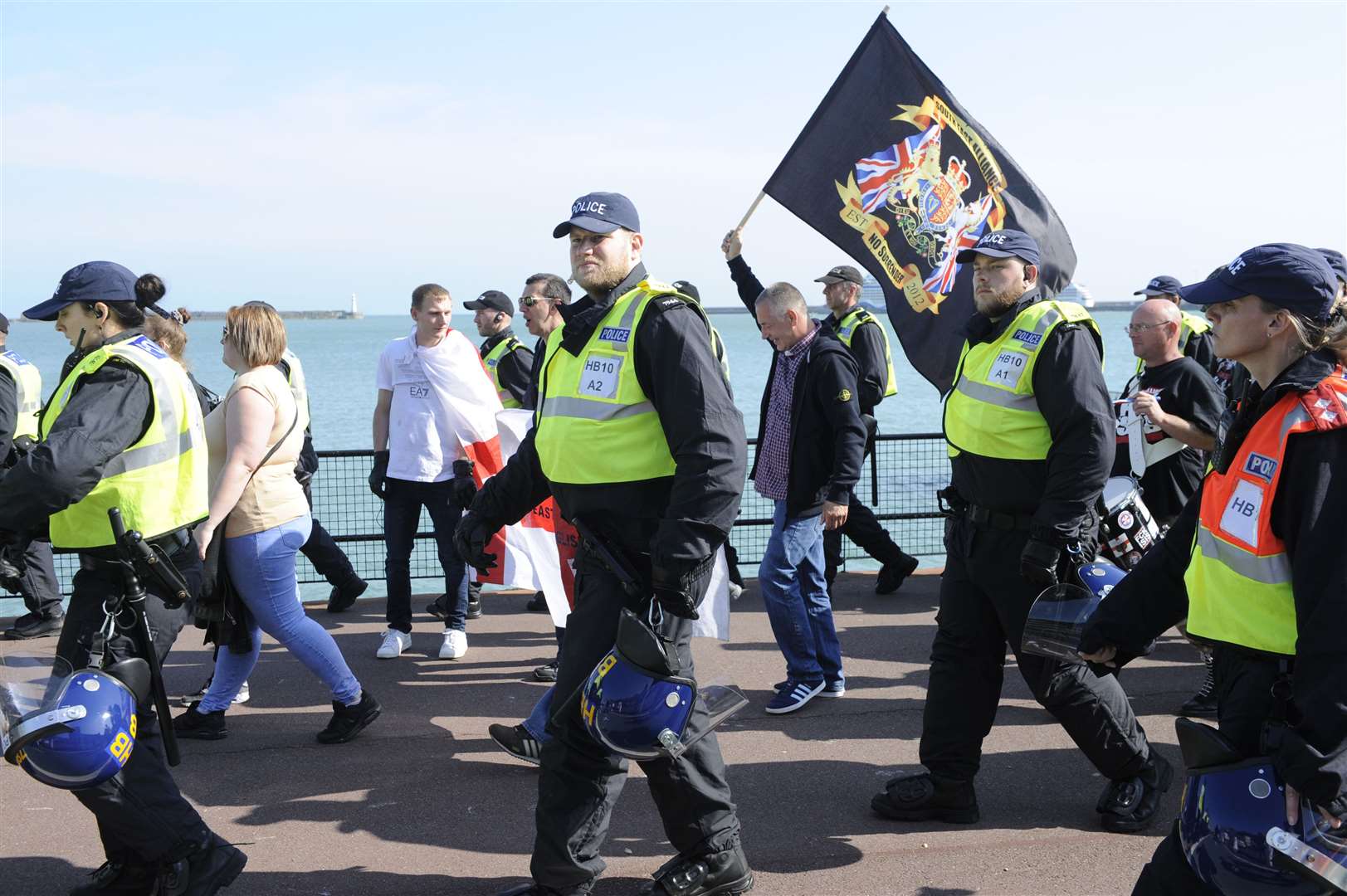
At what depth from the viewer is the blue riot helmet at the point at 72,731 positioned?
3.49 meters

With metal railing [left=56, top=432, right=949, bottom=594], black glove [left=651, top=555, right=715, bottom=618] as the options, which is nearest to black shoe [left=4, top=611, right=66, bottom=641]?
metal railing [left=56, top=432, right=949, bottom=594]

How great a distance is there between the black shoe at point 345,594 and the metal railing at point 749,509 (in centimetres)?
88

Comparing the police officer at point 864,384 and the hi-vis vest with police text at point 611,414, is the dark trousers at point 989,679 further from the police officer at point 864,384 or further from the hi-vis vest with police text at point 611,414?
the police officer at point 864,384

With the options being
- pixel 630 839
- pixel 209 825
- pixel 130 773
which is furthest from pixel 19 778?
pixel 630 839

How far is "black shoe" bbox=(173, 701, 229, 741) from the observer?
5.64m

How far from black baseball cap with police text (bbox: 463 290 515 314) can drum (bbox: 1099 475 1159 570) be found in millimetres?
4528

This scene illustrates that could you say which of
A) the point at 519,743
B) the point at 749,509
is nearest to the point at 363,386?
the point at 749,509

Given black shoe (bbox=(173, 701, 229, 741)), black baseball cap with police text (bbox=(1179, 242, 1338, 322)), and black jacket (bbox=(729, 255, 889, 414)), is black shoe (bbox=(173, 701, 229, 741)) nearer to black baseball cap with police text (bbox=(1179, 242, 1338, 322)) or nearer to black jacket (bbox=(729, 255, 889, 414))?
black jacket (bbox=(729, 255, 889, 414))

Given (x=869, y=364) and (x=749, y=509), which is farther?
(x=749, y=509)

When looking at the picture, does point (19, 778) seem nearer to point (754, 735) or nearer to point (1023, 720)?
point (754, 735)

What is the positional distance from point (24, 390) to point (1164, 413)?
7132mm

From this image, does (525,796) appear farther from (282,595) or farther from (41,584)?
(41,584)

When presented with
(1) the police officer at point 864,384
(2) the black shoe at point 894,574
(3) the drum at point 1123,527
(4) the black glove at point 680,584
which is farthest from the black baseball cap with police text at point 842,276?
(4) the black glove at point 680,584

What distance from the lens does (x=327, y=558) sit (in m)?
7.97
